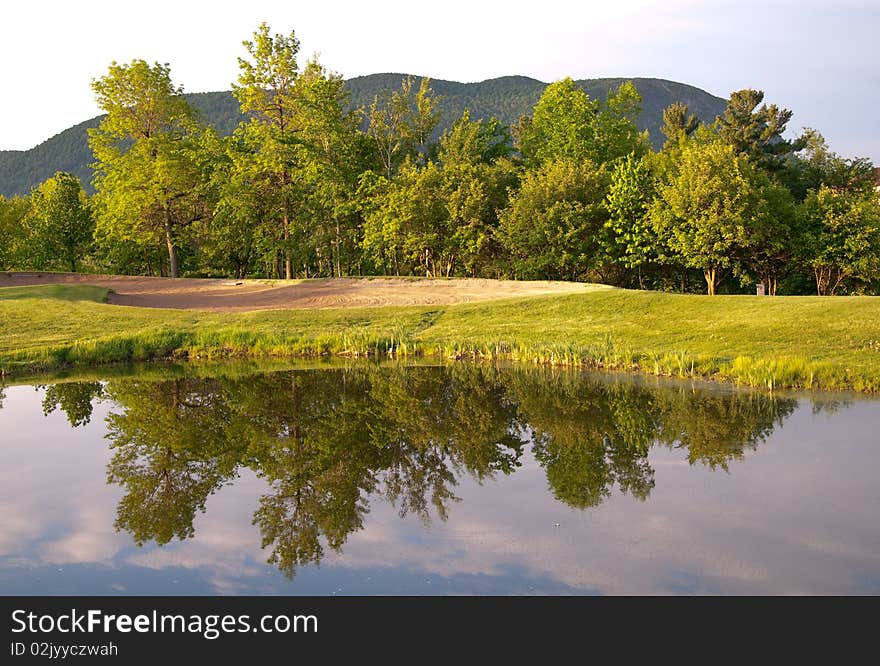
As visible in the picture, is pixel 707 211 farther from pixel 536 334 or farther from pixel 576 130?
pixel 536 334

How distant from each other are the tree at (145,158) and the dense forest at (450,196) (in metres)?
0.11

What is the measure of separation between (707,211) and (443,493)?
1576 inches

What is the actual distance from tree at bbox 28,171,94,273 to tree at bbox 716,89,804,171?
2205 inches

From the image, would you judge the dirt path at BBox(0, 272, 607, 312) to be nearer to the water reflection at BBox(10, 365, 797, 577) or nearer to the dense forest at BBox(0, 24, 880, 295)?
the dense forest at BBox(0, 24, 880, 295)

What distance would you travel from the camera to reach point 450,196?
171 feet

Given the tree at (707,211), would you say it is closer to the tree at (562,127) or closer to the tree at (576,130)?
the tree at (576,130)

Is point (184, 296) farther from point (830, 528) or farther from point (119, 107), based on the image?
point (830, 528)

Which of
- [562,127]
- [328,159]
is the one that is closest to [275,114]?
Answer: [328,159]

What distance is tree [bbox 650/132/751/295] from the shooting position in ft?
148

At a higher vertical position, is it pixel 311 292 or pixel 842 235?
pixel 842 235

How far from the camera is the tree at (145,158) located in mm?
49812

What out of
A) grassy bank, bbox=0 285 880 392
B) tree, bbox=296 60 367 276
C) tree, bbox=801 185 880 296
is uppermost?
tree, bbox=296 60 367 276

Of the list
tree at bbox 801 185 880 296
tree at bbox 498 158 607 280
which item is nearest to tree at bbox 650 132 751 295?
tree at bbox 498 158 607 280
